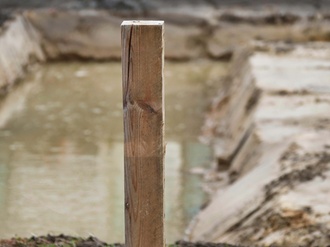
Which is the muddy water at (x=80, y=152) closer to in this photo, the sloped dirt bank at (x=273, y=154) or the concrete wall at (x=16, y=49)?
the concrete wall at (x=16, y=49)

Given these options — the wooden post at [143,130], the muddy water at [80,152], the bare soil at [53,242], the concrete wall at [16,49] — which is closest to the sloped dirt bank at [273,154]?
the muddy water at [80,152]

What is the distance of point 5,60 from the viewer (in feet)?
44.7

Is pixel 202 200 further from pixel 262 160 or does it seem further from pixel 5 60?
pixel 5 60

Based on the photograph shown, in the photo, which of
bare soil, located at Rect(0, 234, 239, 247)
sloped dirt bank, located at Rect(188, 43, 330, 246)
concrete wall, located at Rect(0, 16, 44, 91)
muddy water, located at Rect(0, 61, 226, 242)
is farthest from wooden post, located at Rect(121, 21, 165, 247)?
concrete wall, located at Rect(0, 16, 44, 91)

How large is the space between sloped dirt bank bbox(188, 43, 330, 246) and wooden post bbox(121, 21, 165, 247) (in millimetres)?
1925

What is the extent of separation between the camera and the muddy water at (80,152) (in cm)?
778

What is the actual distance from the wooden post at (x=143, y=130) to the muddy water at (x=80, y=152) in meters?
3.34

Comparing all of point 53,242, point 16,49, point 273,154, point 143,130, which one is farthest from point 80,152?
point 143,130

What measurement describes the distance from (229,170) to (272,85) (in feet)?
5.69

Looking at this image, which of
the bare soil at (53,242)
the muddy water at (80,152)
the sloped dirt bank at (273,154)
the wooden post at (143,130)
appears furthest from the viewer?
the muddy water at (80,152)

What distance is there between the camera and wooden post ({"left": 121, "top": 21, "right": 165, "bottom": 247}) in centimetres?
375

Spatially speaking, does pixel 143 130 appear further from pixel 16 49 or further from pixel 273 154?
pixel 16 49

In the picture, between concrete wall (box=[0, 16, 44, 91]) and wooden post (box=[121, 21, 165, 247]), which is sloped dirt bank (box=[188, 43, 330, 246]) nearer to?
wooden post (box=[121, 21, 165, 247])

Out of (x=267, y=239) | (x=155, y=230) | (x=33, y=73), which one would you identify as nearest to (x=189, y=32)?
(x=33, y=73)
